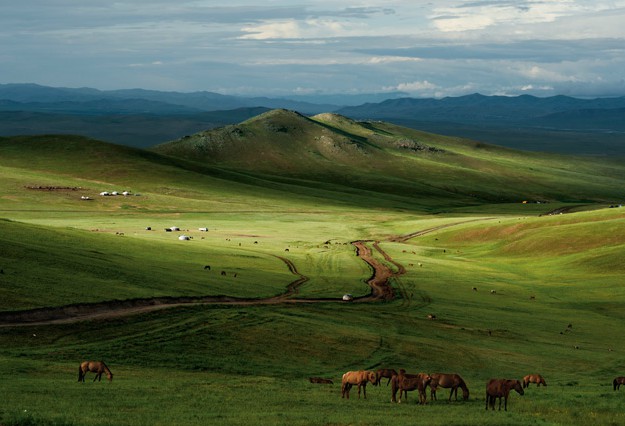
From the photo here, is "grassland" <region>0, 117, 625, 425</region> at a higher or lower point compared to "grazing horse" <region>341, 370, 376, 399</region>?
lower

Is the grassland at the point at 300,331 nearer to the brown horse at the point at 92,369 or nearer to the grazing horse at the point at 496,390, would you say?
the grazing horse at the point at 496,390

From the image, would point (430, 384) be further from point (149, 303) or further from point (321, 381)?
point (149, 303)

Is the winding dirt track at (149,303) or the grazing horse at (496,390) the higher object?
the grazing horse at (496,390)

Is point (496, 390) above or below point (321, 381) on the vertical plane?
above

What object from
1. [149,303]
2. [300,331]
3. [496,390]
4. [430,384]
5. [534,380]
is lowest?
[300,331]

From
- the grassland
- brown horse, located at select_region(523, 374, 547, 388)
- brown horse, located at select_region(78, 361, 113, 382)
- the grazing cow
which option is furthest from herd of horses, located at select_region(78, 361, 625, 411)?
brown horse, located at select_region(523, 374, 547, 388)

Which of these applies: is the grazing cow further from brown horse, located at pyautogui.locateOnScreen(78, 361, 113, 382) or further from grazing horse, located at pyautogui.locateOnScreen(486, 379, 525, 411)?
brown horse, located at pyautogui.locateOnScreen(78, 361, 113, 382)

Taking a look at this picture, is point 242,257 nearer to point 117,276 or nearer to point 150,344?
point 117,276

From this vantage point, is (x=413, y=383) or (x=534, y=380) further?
(x=534, y=380)

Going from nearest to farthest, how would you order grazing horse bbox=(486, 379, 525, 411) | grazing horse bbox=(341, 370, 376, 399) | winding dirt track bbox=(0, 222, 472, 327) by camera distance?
grazing horse bbox=(486, 379, 525, 411)
grazing horse bbox=(341, 370, 376, 399)
winding dirt track bbox=(0, 222, 472, 327)

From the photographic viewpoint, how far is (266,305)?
64750mm

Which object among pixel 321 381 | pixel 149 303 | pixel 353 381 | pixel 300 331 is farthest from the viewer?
pixel 149 303

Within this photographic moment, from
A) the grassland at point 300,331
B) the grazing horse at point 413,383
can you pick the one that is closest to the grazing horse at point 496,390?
the grassland at point 300,331

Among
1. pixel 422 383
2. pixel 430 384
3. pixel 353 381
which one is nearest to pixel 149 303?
pixel 353 381
